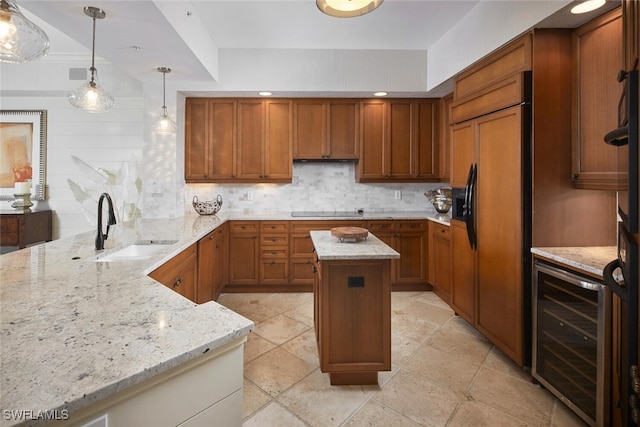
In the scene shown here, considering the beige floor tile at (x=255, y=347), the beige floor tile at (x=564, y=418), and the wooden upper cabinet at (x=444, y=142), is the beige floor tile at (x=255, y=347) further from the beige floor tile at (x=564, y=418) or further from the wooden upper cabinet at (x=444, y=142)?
the wooden upper cabinet at (x=444, y=142)

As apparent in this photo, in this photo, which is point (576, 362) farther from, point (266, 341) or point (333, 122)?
point (333, 122)

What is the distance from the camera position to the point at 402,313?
3.25 m

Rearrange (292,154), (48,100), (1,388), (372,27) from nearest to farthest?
(1,388), (372,27), (292,154), (48,100)

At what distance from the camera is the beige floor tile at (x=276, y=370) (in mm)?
2035

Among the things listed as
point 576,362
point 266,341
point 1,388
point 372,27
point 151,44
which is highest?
point 372,27

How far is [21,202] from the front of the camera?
160 inches

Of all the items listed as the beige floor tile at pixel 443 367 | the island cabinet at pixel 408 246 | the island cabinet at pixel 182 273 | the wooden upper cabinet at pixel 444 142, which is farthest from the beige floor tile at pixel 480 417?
the wooden upper cabinet at pixel 444 142

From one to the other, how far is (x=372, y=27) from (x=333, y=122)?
119cm

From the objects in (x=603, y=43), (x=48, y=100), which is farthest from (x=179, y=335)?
(x=48, y=100)

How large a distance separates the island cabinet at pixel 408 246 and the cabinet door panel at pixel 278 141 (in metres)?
1.47

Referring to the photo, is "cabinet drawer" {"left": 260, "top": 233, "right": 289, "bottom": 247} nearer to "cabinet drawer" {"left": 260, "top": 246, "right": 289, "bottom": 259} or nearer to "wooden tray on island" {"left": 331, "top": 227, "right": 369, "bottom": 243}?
"cabinet drawer" {"left": 260, "top": 246, "right": 289, "bottom": 259}

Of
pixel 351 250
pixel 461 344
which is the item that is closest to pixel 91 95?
Result: pixel 351 250

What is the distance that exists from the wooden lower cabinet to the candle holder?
177 inches

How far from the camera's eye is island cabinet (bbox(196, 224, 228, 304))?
283 centimetres
